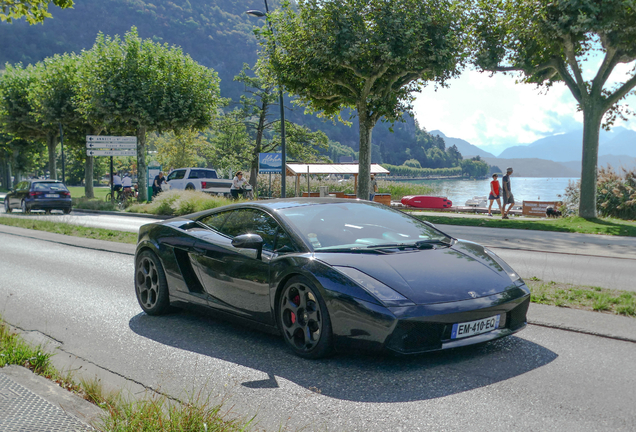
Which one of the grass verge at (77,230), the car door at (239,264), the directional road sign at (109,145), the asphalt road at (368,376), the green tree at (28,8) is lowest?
the grass verge at (77,230)

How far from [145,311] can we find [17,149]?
59.5 metres

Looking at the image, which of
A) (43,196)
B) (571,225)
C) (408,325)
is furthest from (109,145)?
(408,325)

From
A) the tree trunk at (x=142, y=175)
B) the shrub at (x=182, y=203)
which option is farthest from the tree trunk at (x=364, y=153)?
the tree trunk at (x=142, y=175)

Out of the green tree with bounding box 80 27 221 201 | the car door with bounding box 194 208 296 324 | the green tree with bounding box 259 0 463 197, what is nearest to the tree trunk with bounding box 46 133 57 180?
the green tree with bounding box 80 27 221 201

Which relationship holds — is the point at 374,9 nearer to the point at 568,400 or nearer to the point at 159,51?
the point at 159,51

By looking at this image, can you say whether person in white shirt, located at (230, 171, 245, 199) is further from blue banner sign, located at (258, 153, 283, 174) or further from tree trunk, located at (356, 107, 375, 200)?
blue banner sign, located at (258, 153, 283, 174)

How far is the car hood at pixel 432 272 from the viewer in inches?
155

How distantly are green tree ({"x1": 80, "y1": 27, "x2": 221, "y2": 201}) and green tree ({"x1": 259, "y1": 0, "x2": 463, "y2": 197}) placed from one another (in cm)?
1051

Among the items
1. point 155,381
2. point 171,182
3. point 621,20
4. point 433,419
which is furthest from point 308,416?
point 171,182

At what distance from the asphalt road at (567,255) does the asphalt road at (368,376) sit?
3.63 meters

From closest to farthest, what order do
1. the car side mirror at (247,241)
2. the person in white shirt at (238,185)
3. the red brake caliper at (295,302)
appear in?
1. the red brake caliper at (295,302)
2. the car side mirror at (247,241)
3. the person in white shirt at (238,185)

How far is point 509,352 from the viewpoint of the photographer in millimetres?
4367

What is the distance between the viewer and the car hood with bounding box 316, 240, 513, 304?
3936 millimetres

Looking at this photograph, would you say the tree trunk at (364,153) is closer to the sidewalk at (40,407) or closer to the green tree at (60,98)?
the sidewalk at (40,407)
